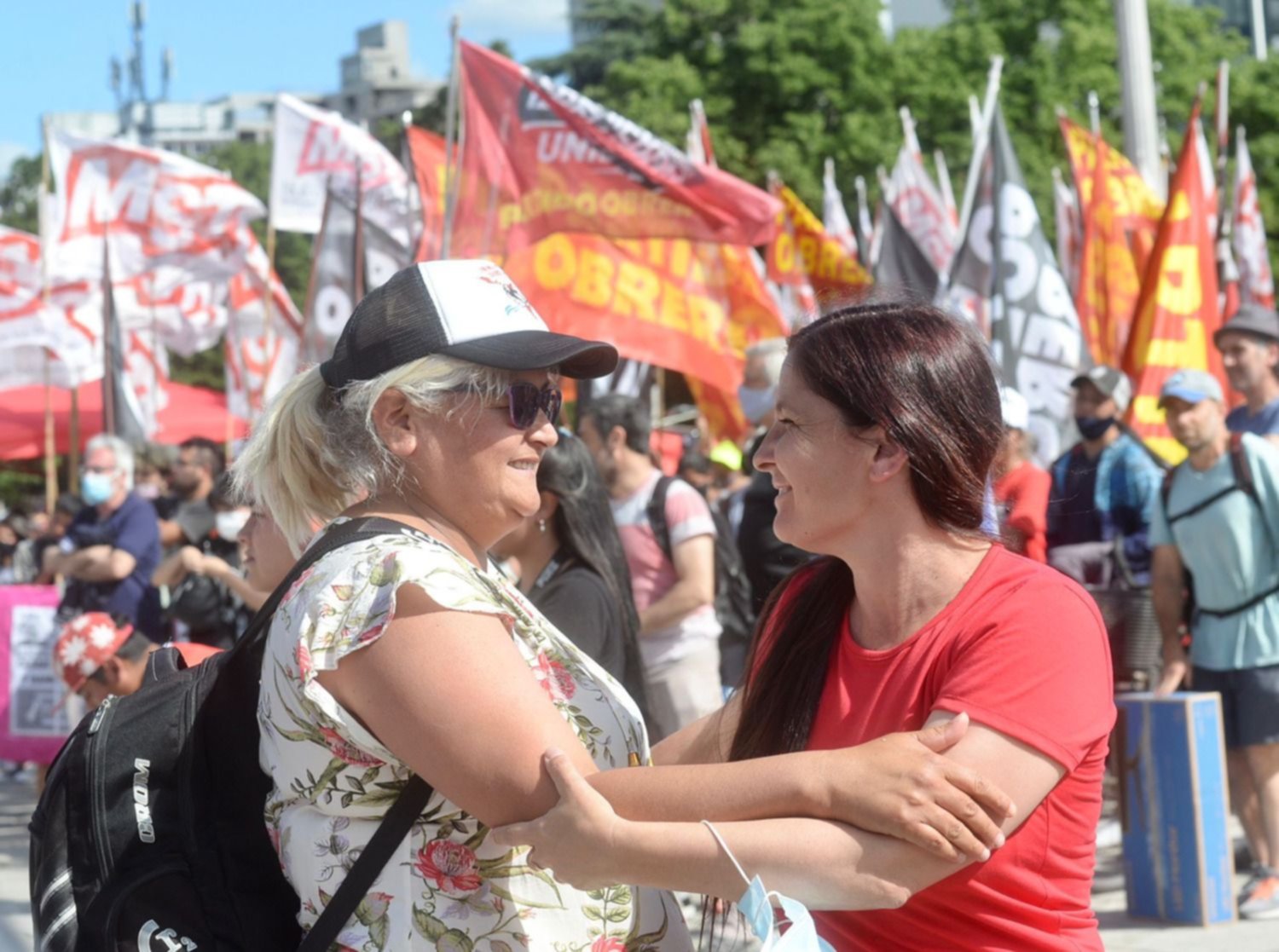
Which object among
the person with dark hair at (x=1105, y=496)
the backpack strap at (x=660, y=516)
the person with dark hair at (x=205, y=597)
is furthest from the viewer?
the person with dark hair at (x=205, y=597)

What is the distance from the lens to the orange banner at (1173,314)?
9.30m

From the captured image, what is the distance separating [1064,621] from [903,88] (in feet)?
110

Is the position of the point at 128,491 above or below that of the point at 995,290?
below

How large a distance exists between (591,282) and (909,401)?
748 centimetres

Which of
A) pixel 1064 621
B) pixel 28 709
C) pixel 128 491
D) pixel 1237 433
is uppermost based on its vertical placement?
pixel 1064 621

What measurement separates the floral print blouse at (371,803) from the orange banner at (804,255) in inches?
450

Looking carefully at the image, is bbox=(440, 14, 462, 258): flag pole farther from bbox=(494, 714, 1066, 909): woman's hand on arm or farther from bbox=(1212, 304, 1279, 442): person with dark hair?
bbox=(494, 714, 1066, 909): woman's hand on arm

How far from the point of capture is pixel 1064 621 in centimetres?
189

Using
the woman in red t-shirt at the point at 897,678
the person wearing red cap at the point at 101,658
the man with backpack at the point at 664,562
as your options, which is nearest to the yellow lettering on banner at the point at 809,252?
the man with backpack at the point at 664,562

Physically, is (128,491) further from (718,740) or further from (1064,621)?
(1064,621)

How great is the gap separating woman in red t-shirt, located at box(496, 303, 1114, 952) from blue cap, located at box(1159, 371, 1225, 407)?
406 cm

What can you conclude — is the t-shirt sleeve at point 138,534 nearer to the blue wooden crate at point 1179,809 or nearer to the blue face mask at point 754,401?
the blue face mask at point 754,401

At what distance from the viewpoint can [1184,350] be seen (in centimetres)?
941

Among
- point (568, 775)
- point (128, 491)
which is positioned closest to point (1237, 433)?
point (568, 775)
